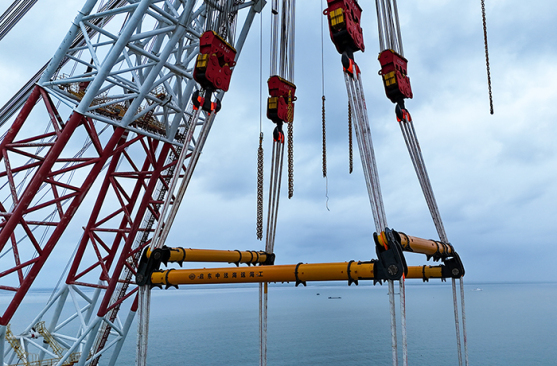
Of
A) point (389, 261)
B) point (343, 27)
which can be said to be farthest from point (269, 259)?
point (343, 27)

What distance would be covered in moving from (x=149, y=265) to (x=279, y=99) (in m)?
8.68

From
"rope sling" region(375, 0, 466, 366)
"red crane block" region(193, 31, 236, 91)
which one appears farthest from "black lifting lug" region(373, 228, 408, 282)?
"red crane block" region(193, 31, 236, 91)

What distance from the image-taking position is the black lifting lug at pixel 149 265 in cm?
1109

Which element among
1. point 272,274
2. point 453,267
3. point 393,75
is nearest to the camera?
point 272,274

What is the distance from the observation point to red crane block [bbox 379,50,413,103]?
1305 centimetres

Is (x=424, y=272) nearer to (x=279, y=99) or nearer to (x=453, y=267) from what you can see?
(x=453, y=267)

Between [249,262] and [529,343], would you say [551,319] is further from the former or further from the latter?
[249,262]

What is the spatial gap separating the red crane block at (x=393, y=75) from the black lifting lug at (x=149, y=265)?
27.6ft

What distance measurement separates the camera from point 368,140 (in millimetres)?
9852

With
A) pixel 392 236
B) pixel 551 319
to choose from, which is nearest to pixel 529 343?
pixel 551 319

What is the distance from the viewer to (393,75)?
13.0 m

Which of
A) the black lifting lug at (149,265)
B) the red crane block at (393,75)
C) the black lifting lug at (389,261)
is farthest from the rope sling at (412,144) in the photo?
the black lifting lug at (149,265)

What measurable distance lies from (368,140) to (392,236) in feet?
7.74

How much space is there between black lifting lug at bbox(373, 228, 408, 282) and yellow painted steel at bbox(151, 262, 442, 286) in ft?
0.58
